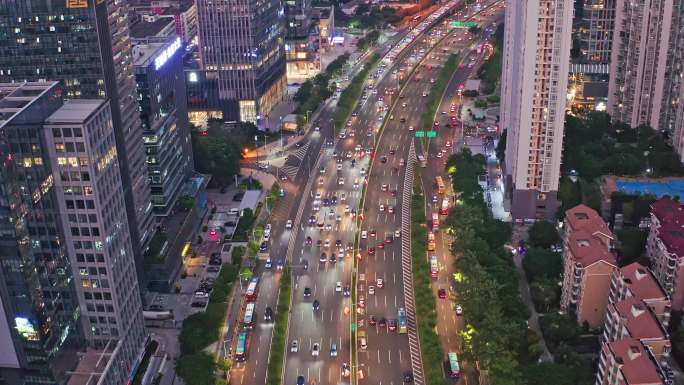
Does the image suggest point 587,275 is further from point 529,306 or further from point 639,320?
point 529,306

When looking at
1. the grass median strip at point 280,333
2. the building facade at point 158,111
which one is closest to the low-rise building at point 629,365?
the grass median strip at point 280,333

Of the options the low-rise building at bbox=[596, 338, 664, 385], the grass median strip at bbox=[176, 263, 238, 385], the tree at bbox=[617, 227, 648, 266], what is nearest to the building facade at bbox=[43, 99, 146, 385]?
the grass median strip at bbox=[176, 263, 238, 385]

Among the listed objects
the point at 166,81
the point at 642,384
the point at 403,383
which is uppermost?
the point at 166,81

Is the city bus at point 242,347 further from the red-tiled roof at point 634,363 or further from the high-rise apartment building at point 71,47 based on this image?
the red-tiled roof at point 634,363

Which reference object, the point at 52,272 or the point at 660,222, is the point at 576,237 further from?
the point at 52,272

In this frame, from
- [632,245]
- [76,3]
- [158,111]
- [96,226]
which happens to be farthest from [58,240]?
[632,245]

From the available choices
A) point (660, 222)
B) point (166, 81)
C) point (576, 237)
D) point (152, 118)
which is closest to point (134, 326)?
point (152, 118)
